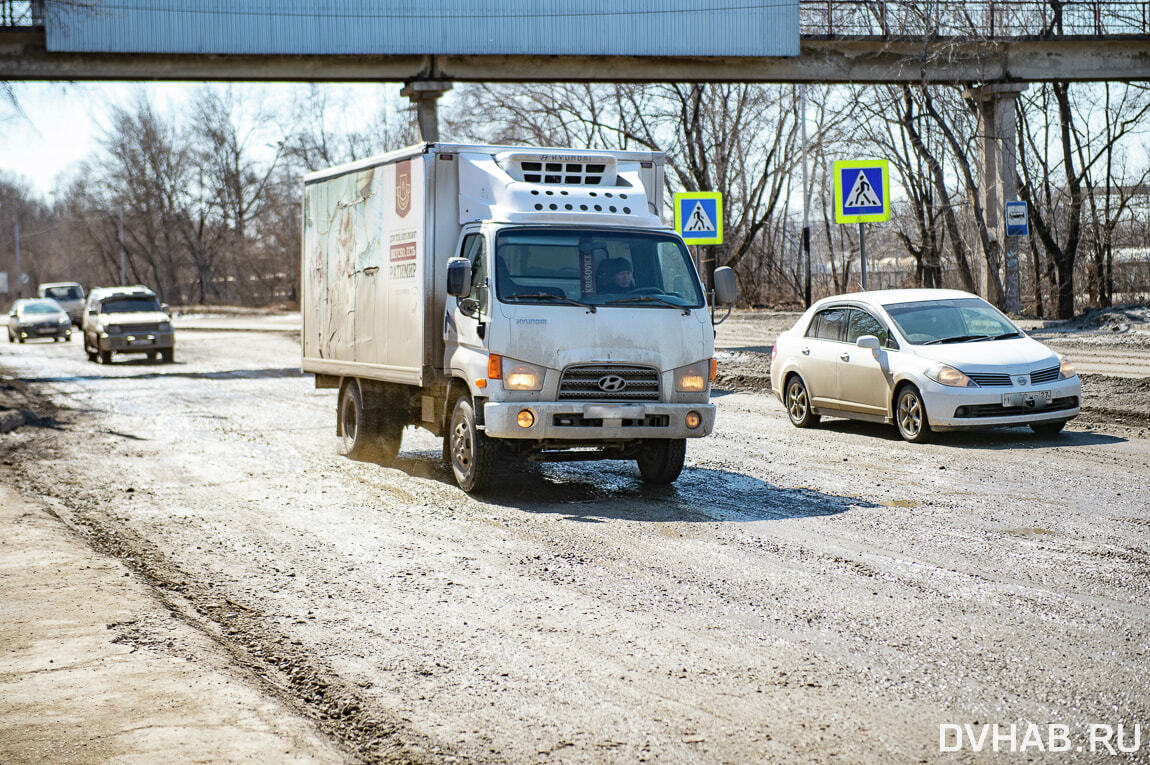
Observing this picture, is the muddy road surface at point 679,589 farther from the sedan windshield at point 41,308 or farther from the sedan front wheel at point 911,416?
the sedan windshield at point 41,308

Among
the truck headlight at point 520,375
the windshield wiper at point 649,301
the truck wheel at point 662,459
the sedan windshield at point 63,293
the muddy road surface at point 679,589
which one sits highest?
the sedan windshield at point 63,293

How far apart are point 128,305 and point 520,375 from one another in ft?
85.1

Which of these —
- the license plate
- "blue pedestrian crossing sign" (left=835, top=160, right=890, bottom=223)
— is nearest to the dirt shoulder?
the license plate

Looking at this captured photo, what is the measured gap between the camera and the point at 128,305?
109ft

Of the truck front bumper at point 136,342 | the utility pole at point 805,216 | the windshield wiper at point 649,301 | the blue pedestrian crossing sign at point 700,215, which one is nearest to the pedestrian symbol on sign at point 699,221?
the blue pedestrian crossing sign at point 700,215

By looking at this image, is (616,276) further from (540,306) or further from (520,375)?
(520,375)

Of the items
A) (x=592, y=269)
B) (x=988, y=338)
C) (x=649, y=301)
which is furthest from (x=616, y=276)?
(x=988, y=338)

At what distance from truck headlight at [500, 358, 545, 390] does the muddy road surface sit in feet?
3.27

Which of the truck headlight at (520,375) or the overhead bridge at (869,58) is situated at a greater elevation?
the overhead bridge at (869,58)

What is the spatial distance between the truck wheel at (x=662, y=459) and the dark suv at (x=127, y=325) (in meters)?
23.7

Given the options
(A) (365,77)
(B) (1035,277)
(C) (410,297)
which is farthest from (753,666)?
(B) (1035,277)

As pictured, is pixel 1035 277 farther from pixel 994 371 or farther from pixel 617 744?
pixel 617 744

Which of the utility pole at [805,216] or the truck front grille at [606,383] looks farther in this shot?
the utility pole at [805,216]

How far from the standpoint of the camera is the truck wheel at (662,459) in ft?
35.8
